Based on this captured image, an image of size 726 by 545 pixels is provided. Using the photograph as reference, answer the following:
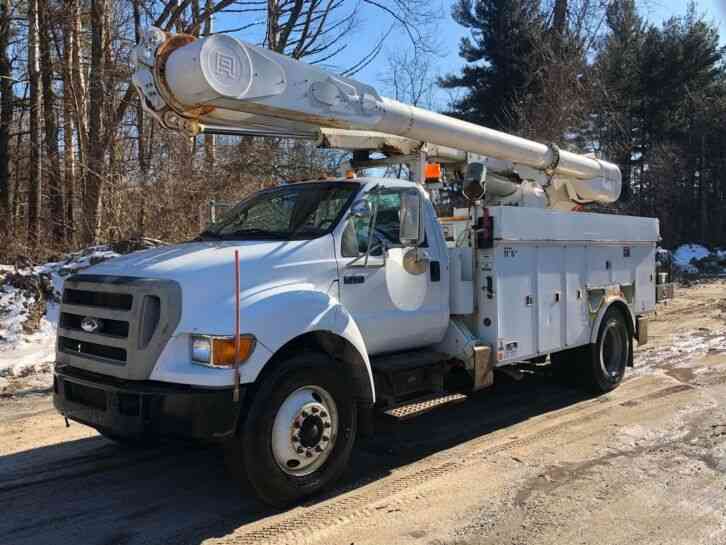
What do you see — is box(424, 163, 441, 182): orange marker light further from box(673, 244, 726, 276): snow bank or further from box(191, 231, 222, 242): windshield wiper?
box(673, 244, 726, 276): snow bank

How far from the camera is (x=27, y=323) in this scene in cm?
980

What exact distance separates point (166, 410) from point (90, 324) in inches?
41.5

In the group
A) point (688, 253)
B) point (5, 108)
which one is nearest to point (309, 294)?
point (5, 108)

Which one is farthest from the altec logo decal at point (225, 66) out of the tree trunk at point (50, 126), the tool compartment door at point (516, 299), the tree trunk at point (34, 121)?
the tree trunk at point (50, 126)

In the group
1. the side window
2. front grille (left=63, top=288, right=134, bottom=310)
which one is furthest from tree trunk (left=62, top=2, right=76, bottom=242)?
the side window

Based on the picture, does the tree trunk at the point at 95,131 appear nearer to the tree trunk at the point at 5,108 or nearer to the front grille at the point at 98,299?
the tree trunk at the point at 5,108

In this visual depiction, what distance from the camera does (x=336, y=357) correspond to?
5.11m

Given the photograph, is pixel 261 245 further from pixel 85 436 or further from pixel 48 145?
pixel 48 145

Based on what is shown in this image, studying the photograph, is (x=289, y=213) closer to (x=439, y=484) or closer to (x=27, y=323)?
(x=439, y=484)

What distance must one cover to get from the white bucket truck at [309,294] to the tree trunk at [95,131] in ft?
31.2

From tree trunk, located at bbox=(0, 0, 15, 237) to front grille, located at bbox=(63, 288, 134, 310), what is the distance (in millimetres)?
10631

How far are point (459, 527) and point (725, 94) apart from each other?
1463 inches

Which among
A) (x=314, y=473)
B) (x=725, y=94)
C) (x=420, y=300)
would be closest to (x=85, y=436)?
(x=314, y=473)

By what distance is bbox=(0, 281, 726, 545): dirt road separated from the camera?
430cm
